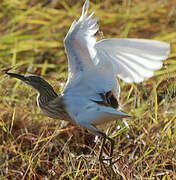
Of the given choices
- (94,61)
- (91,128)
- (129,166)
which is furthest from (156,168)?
(94,61)

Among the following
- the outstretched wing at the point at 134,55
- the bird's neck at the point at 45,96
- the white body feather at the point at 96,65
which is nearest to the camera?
the outstretched wing at the point at 134,55

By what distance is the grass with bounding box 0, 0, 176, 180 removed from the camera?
2.90 meters

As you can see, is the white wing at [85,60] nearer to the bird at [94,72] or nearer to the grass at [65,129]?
the bird at [94,72]

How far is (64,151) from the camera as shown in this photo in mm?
3066

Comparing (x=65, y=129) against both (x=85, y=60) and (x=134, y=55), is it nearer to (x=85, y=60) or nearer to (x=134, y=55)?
(x=85, y=60)

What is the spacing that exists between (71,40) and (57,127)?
808 mm

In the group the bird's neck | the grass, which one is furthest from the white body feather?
the grass

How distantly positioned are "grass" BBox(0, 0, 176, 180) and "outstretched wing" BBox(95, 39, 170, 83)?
13.1 inches

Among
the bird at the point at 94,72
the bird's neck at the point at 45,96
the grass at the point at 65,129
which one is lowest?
the grass at the point at 65,129

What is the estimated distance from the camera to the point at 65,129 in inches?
127

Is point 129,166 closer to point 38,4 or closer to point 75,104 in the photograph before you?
point 75,104

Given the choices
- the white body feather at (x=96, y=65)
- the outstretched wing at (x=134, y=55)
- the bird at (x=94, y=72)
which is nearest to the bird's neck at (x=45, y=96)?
the bird at (x=94, y=72)

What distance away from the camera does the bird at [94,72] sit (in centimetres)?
250

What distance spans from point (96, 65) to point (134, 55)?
23 cm
